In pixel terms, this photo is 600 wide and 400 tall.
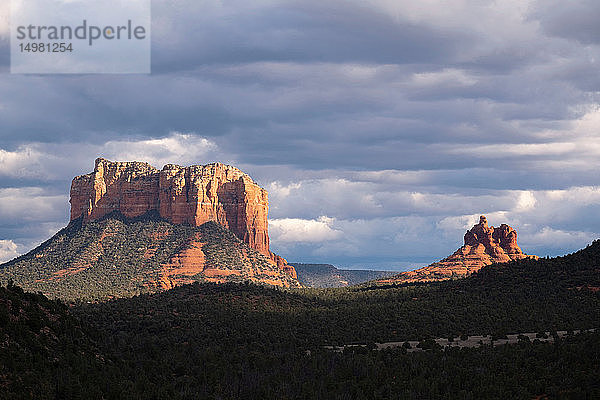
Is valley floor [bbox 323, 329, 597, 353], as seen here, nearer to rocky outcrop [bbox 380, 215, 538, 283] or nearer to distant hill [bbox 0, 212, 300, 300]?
distant hill [bbox 0, 212, 300, 300]

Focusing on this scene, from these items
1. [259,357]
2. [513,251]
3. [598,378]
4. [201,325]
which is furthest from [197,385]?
[513,251]

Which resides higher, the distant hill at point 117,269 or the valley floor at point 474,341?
the distant hill at point 117,269

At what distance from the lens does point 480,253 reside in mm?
192250

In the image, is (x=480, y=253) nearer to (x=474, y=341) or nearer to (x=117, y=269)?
(x=117, y=269)

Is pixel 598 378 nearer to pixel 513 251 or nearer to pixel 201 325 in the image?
pixel 201 325

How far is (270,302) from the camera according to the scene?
10519 centimetres

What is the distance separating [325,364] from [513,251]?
149m

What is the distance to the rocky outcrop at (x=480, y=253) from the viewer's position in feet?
602

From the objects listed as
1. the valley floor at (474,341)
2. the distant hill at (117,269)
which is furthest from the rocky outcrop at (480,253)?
the valley floor at (474,341)

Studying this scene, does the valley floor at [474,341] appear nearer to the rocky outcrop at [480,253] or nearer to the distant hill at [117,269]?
the distant hill at [117,269]

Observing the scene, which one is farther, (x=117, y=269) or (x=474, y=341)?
(x=117, y=269)

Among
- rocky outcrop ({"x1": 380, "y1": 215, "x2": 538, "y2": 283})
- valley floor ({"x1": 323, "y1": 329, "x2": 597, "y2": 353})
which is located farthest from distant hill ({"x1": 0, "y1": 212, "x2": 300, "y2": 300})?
valley floor ({"x1": 323, "y1": 329, "x2": 597, "y2": 353})

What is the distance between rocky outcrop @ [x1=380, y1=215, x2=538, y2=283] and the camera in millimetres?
183500

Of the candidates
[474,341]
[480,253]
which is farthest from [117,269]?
[474,341]
